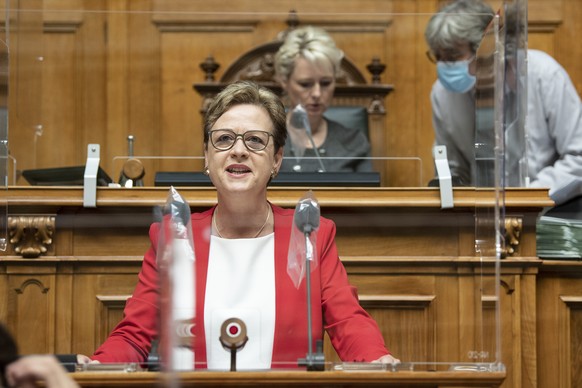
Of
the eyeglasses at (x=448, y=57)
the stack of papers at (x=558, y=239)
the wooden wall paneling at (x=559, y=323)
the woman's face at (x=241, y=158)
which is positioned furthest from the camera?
the eyeglasses at (x=448, y=57)

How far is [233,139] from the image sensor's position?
289cm

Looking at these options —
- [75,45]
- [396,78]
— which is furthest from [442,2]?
[75,45]

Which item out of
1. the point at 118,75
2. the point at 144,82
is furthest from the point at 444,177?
the point at 144,82

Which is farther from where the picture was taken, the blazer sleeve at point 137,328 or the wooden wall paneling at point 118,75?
the wooden wall paneling at point 118,75

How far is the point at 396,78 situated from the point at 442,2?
0.46 metres

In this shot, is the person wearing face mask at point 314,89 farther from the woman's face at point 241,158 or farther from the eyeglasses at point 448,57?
the woman's face at point 241,158

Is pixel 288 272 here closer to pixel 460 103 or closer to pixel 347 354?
pixel 347 354

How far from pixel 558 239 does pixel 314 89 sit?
1.19 meters

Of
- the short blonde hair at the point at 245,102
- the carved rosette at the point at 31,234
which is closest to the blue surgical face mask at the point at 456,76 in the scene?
the short blonde hair at the point at 245,102

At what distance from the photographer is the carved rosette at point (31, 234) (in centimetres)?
343

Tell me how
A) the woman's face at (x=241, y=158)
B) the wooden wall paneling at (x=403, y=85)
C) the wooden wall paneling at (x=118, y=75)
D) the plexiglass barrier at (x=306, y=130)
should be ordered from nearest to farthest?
the woman's face at (x=241, y=158), the plexiglass barrier at (x=306, y=130), the wooden wall paneling at (x=118, y=75), the wooden wall paneling at (x=403, y=85)

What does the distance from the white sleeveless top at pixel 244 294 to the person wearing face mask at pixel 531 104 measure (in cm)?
129

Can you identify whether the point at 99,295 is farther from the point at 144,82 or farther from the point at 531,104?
the point at 531,104

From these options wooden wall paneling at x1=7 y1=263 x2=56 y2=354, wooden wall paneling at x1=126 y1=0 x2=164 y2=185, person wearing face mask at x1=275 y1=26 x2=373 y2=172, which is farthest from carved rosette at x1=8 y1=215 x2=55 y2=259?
person wearing face mask at x1=275 y1=26 x2=373 y2=172
